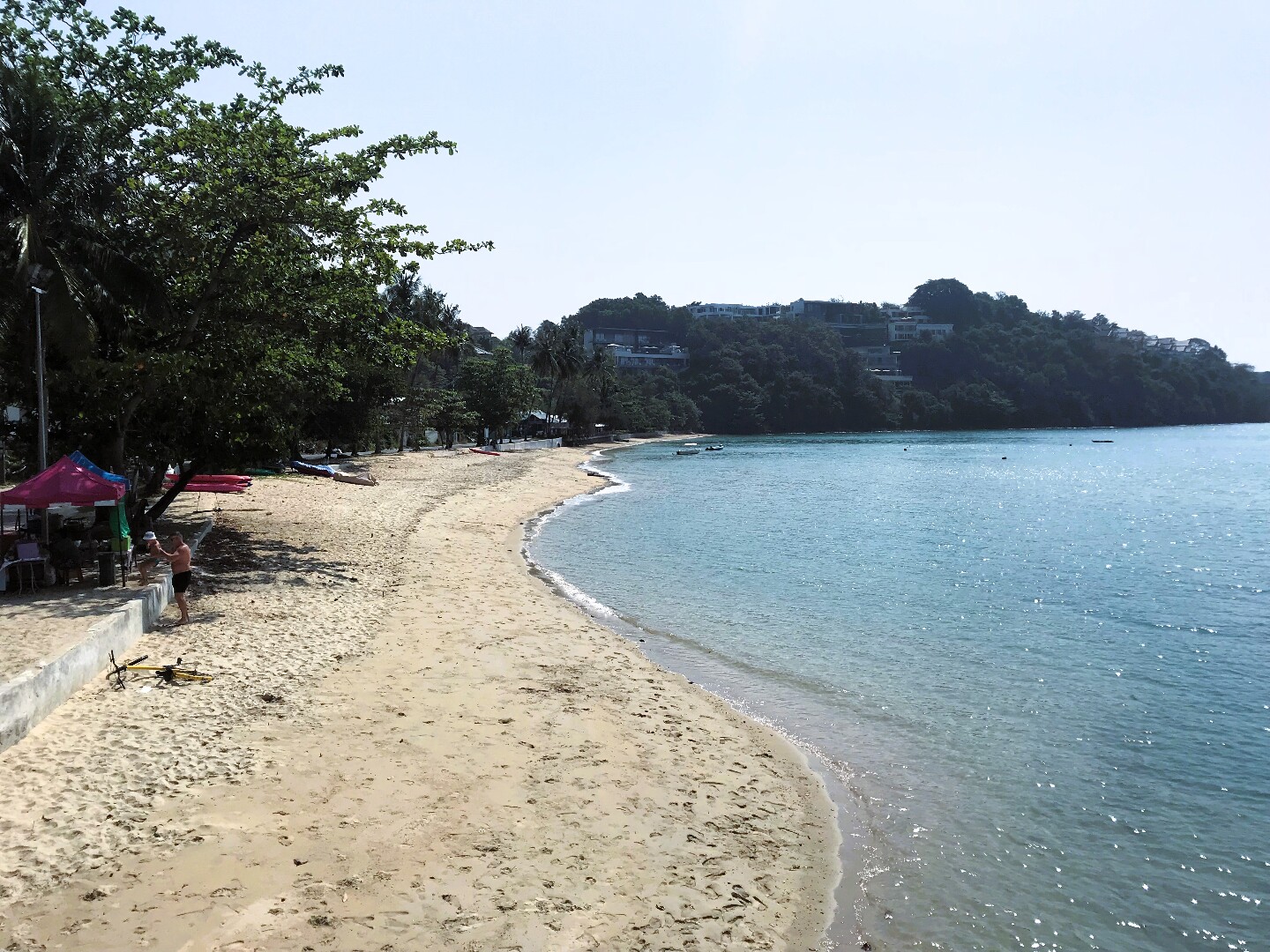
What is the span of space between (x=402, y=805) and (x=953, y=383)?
18033 centimetres

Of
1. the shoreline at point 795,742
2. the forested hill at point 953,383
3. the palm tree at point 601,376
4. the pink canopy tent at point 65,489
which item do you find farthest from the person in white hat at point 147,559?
the forested hill at point 953,383

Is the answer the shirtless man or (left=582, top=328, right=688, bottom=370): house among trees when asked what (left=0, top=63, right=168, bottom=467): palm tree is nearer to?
the shirtless man

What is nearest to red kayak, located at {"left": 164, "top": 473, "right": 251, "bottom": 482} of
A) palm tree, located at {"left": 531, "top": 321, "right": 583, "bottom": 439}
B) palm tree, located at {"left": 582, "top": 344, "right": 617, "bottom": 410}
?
palm tree, located at {"left": 531, "top": 321, "right": 583, "bottom": 439}

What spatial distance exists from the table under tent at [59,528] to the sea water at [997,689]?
8.84 m

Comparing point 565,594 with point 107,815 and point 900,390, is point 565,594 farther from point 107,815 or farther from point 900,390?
point 900,390

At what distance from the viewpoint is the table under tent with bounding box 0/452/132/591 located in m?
14.3

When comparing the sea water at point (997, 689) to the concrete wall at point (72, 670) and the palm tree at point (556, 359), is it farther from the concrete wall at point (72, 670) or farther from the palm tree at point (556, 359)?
the palm tree at point (556, 359)

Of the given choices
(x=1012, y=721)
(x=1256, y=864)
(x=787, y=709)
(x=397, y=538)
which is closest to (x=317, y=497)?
(x=397, y=538)

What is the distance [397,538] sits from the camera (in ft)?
84.2

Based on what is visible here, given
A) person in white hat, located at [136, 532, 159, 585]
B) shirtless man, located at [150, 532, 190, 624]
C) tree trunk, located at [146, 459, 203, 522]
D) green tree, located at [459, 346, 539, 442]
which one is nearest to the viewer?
shirtless man, located at [150, 532, 190, 624]

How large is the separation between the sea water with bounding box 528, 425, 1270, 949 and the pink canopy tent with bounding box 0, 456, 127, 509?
913 centimetres

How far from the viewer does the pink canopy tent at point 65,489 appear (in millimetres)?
14219

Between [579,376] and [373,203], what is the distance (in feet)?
301

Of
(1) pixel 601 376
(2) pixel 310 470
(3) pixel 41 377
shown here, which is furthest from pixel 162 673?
(1) pixel 601 376
